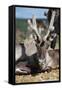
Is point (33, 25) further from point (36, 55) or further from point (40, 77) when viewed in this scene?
point (40, 77)

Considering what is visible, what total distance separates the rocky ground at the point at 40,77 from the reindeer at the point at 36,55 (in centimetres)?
3

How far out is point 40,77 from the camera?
144cm

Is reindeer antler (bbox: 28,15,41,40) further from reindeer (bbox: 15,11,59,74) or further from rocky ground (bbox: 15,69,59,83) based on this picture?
rocky ground (bbox: 15,69,59,83)

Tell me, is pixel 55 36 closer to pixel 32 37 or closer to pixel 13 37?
pixel 32 37

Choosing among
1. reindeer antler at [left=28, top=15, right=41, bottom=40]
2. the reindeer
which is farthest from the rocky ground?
reindeer antler at [left=28, top=15, right=41, bottom=40]

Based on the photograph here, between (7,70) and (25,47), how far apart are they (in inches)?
6.4

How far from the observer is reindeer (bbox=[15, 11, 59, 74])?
4.58ft

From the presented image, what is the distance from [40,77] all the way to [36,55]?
0.13m

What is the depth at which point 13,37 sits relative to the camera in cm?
136

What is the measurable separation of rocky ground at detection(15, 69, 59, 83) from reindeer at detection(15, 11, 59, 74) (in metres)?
0.03

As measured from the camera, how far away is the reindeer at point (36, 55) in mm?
1396

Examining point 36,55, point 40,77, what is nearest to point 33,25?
point 36,55

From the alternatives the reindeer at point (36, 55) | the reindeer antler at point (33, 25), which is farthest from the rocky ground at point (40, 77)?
the reindeer antler at point (33, 25)
